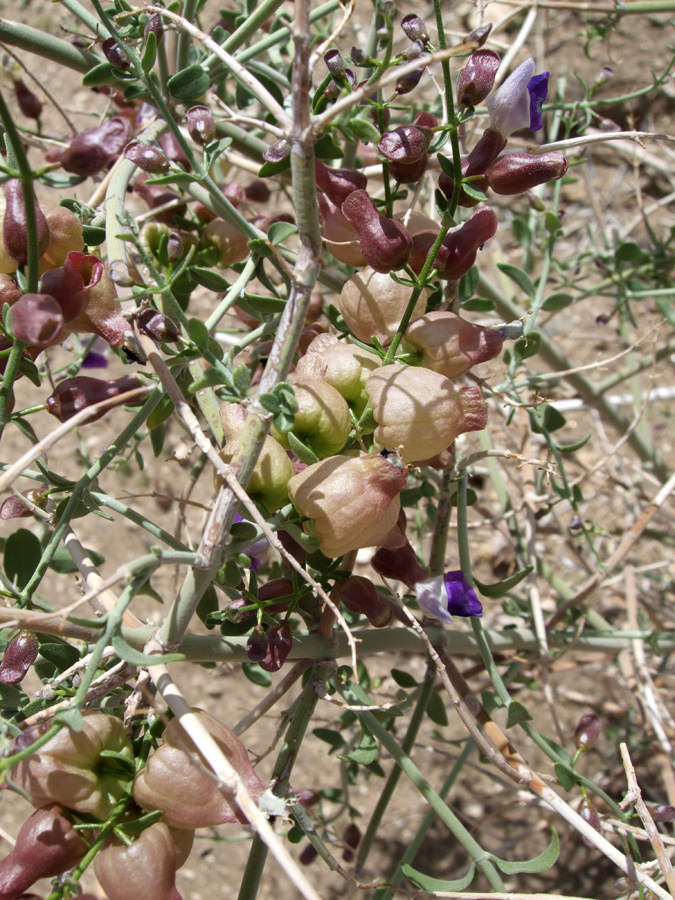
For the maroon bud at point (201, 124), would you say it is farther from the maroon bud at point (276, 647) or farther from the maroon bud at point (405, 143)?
the maroon bud at point (276, 647)

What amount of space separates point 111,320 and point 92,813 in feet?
1.77

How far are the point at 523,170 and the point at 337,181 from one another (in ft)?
0.83

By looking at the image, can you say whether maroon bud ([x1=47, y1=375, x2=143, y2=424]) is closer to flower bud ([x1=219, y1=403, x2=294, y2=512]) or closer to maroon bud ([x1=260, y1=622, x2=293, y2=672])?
flower bud ([x1=219, y1=403, x2=294, y2=512])

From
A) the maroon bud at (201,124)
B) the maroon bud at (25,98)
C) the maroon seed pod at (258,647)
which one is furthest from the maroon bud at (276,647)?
the maroon bud at (25,98)

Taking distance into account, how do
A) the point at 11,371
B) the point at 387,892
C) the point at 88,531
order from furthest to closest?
1. the point at 88,531
2. the point at 387,892
3. the point at 11,371

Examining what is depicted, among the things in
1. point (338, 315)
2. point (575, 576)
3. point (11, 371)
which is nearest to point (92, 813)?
point (11, 371)

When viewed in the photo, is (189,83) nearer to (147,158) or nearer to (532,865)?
(147,158)

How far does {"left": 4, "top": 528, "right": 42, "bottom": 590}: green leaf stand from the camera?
1072 mm

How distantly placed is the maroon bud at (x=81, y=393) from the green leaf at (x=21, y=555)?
0.99 ft

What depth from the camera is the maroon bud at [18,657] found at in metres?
0.83

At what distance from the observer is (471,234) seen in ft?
2.71

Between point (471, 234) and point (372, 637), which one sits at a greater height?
point (471, 234)

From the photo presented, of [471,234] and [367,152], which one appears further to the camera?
[367,152]

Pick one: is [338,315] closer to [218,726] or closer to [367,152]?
[367,152]
